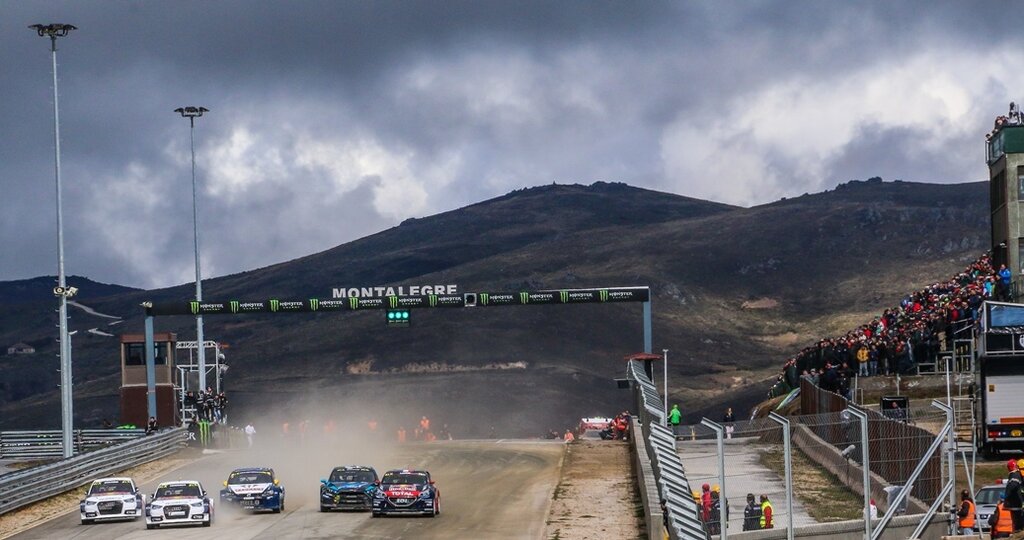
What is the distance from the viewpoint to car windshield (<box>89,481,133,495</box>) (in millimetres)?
40781

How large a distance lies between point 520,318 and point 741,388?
133 ft

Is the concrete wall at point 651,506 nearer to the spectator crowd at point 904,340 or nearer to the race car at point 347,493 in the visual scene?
the race car at point 347,493

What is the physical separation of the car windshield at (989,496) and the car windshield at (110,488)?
22453mm

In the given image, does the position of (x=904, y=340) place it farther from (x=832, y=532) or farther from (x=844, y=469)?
(x=832, y=532)

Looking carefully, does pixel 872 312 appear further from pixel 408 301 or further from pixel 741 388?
pixel 408 301

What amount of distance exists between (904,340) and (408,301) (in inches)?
1167

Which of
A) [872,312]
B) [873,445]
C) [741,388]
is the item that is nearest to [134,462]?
[873,445]

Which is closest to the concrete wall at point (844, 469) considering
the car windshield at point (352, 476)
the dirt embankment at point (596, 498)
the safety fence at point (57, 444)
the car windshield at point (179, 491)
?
the dirt embankment at point (596, 498)

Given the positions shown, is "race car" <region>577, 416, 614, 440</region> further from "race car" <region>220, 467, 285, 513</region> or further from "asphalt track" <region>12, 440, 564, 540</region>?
"race car" <region>220, 467, 285, 513</region>

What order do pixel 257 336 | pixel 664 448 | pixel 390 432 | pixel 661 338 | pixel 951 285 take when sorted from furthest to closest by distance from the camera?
pixel 257 336 < pixel 661 338 < pixel 390 432 < pixel 951 285 < pixel 664 448

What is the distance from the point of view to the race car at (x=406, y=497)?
39.2 m

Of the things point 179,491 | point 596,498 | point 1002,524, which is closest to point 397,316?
point 596,498

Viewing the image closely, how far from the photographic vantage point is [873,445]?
99.0 ft

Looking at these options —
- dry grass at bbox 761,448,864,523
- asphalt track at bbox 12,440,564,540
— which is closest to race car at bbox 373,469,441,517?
asphalt track at bbox 12,440,564,540
